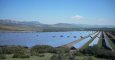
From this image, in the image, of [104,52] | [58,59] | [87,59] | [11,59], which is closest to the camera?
[58,59]

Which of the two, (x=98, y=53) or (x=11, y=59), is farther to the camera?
(x=98, y=53)

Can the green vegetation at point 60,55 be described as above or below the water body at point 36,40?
above

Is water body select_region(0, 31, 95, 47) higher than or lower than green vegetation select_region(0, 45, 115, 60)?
lower

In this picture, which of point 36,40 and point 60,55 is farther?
point 36,40

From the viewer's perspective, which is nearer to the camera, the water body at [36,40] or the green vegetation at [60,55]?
the green vegetation at [60,55]

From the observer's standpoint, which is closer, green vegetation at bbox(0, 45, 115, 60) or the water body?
green vegetation at bbox(0, 45, 115, 60)

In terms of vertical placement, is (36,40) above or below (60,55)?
below

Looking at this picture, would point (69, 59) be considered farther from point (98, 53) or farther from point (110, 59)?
point (98, 53)

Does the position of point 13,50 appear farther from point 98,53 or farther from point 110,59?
point 110,59

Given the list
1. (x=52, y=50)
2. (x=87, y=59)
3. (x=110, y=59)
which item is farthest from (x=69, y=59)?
(x=52, y=50)

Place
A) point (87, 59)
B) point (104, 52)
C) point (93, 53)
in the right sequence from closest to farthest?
point (87, 59) → point (104, 52) → point (93, 53)
